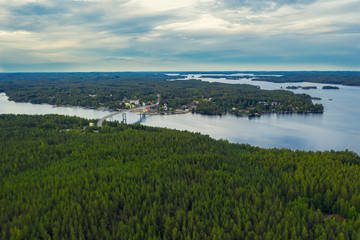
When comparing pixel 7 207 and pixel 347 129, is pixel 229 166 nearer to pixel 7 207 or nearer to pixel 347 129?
pixel 7 207

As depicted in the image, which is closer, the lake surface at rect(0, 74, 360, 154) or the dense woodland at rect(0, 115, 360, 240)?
the dense woodland at rect(0, 115, 360, 240)

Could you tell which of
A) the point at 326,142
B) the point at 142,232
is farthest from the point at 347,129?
the point at 142,232

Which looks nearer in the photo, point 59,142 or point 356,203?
point 356,203

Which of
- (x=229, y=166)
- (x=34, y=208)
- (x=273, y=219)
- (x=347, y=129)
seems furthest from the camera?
(x=347, y=129)

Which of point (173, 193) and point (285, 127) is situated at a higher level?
point (173, 193)

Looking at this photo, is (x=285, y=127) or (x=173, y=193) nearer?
(x=173, y=193)

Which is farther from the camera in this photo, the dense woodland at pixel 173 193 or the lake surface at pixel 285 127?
the lake surface at pixel 285 127

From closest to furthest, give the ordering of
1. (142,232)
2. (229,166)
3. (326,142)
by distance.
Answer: (142,232) → (229,166) → (326,142)

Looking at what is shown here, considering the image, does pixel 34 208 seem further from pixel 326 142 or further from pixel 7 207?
pixel 326 142
